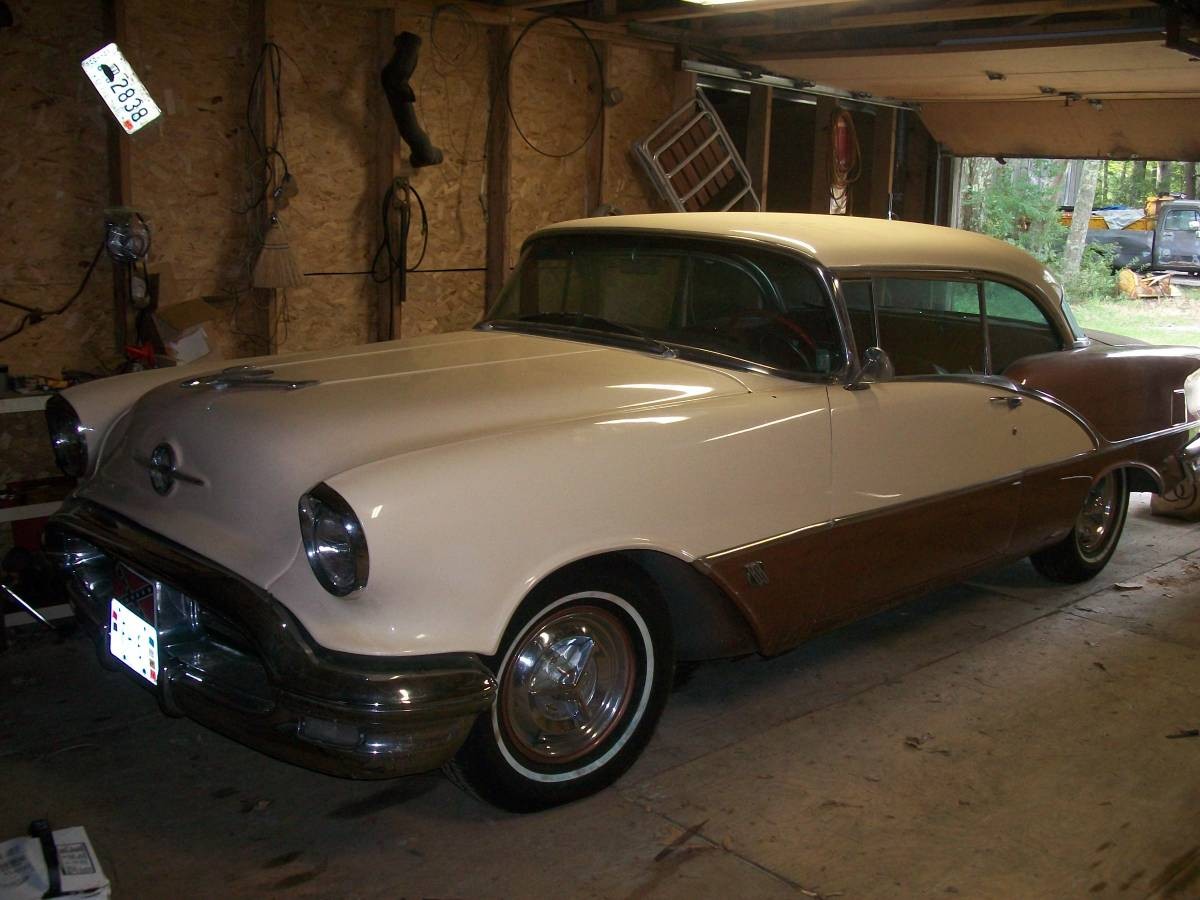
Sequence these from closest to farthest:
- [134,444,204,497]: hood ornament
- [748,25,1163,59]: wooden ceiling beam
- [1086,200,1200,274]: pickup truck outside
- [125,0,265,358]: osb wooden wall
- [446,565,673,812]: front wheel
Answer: [446,565,673,812]: front wheel, [134,444,204,497]: hood ornament, [125,0,265,358]: osb wooden wall, [748,25,1163,59]: wooden ceiling beam, [1086,200,1200,274]: pickup truck outside

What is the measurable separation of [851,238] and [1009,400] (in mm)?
893

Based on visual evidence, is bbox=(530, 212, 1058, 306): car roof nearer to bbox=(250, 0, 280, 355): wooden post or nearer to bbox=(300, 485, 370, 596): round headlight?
bbox=(300, 485, 370, 596): round headlight

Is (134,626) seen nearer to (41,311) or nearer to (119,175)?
(41,311)

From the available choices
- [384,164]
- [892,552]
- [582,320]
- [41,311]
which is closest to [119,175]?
[41,311]

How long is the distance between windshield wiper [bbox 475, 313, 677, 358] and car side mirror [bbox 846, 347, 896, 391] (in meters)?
0.60

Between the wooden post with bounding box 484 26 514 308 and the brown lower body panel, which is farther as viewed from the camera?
the wooden post with bounding box 484 26 514 308

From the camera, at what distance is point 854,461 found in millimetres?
3684

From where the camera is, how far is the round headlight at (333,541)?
8.55ft

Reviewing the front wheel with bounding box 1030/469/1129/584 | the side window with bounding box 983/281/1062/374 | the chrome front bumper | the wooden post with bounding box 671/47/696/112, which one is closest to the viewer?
the chrome front bumper

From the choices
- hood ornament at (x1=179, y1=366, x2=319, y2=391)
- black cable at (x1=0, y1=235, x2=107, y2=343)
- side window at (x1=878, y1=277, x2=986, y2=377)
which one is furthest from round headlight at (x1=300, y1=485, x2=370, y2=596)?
black cable at (x1=0, y1=235, x2=107, y2=343)

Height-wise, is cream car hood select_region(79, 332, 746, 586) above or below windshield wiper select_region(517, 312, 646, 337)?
below

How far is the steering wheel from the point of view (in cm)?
374

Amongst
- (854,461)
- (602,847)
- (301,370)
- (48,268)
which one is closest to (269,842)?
(602,847)

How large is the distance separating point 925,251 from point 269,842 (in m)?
3.04
